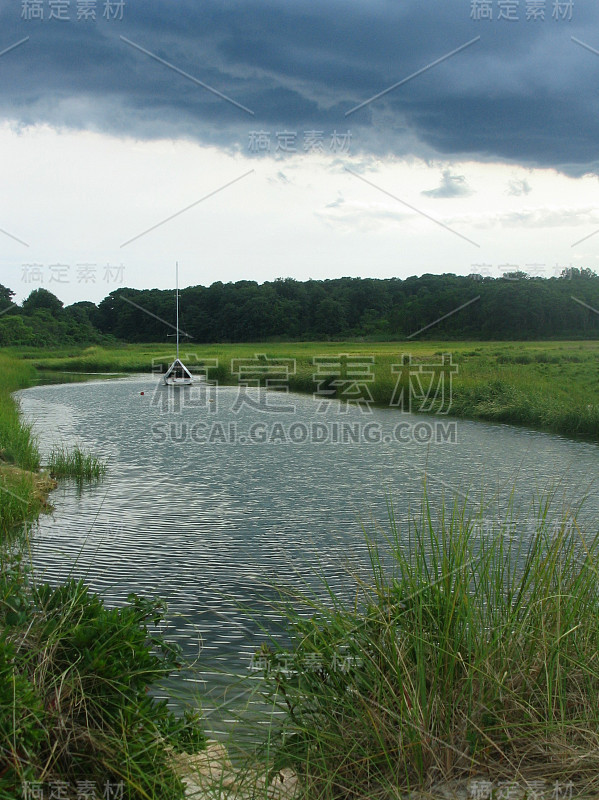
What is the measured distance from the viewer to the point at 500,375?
24.6 metres

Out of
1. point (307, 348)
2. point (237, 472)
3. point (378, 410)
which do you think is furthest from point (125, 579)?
point (307, 348)

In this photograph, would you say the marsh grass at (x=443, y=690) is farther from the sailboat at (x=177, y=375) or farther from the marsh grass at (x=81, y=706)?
the sailboat at (x=177, y=375)

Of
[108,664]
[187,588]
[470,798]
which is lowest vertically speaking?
[187,588]

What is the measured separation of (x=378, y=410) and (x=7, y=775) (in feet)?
66.8

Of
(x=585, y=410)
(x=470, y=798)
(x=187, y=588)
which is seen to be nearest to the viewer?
(x=470, y=798)

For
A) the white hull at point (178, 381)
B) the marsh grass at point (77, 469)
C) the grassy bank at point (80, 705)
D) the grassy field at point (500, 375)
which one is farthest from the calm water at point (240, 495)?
the white hull at point (178, 381)

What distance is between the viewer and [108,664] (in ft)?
9.38

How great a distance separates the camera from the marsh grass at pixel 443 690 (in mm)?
2541

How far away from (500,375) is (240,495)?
52.5 ft

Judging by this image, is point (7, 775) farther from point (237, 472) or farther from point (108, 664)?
point (237, 472)

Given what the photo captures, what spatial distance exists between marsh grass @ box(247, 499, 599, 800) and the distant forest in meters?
29.7

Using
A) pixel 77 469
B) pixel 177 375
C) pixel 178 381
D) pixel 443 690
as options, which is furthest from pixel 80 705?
pixel 177 375

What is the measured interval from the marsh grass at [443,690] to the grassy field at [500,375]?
1395 centimetres

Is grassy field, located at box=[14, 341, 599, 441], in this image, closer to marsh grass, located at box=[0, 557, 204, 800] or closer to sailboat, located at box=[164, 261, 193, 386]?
sailboat, located at box=[164, 261, 193, 386]
